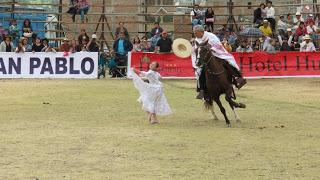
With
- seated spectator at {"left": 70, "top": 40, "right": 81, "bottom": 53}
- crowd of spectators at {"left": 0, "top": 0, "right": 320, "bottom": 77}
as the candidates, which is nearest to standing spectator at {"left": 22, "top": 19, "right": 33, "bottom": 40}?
crowd of spectators at {"left": 0, "top": 0, "right": 320, "bottom": 77}

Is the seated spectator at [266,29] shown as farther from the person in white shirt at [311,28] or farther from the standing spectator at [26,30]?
the standing spectator at [26,30]

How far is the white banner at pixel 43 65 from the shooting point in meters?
28.3

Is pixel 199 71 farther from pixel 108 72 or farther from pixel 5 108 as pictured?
pixel 108 72

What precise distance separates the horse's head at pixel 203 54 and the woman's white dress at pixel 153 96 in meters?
1.05

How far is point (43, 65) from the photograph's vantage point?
28422mm

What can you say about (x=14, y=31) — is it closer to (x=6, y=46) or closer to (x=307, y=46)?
(x=6, y=46)

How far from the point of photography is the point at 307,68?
2856 centimetres

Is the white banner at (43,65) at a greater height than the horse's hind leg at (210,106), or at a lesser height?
greater

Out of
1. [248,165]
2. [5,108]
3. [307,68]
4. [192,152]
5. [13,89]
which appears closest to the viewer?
[248,165]

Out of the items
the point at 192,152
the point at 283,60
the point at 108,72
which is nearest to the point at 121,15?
the point at 108,72

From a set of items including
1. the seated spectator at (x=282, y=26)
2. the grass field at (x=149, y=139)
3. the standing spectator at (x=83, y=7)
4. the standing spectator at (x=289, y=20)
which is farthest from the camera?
the standing spectator at (x=83, y=7)

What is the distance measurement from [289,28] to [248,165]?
2228 cm

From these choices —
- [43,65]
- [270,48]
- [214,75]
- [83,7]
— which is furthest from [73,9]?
[214,75]

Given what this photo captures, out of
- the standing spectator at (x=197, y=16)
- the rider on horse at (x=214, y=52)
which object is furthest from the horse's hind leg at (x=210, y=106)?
the standing spectator at (x=197, y=16)
